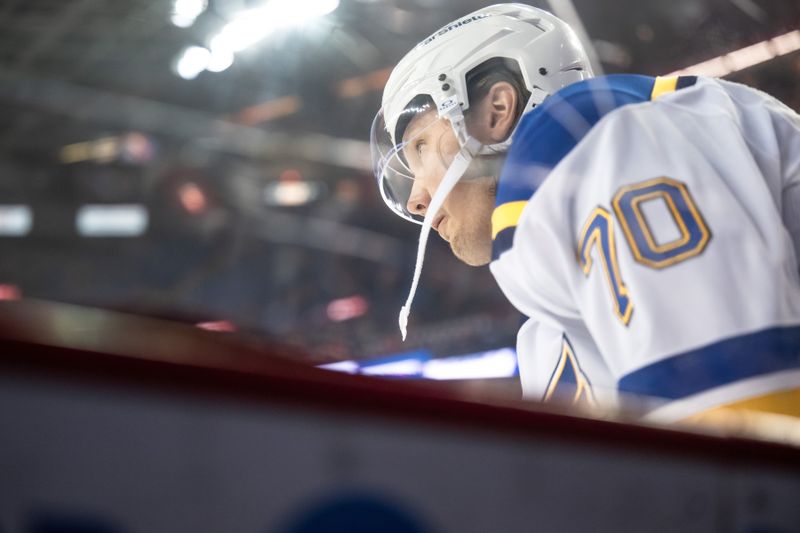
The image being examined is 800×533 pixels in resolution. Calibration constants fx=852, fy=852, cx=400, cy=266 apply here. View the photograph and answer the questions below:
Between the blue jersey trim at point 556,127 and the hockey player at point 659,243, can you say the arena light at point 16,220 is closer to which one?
the hockey player at point 659,243

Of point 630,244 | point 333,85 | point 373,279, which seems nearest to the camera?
point 630,244

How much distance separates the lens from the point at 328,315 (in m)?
7.14

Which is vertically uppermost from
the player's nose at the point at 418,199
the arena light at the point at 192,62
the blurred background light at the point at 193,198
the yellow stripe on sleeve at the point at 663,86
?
the arena light at the point at 192,62

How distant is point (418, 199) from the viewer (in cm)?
137

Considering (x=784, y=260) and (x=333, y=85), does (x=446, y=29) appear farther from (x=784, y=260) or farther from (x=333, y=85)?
(x=333, y=85)

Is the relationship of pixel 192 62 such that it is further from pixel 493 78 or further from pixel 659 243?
pixel 659 243

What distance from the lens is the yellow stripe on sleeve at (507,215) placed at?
2.97 feet

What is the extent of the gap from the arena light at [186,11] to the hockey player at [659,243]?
5.06 m

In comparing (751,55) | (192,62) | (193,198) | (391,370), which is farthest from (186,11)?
(391,370)

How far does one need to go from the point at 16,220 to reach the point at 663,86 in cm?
831

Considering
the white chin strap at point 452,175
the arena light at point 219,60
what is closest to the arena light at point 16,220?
the arena light at point 219,60

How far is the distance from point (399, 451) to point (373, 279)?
715cm

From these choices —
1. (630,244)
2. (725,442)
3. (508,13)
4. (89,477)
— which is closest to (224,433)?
(89,477)

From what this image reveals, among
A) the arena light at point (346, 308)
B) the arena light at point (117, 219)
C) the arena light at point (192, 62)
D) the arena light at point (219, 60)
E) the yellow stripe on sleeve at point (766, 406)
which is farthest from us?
the arena light at point (117, 219)
